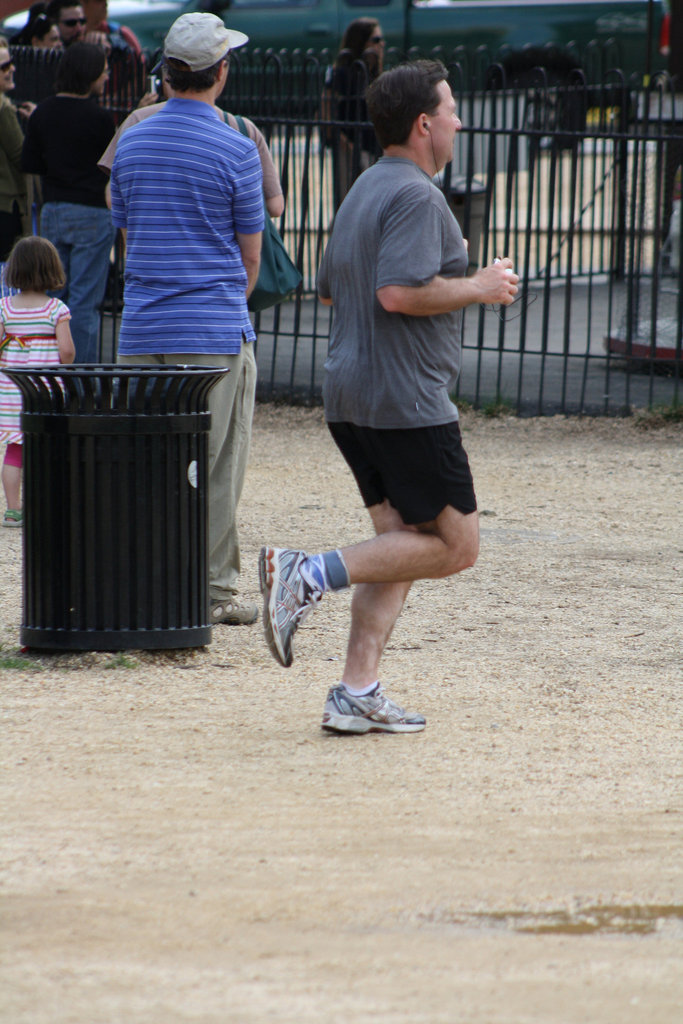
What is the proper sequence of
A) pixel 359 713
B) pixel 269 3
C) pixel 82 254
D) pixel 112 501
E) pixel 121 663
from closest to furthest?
pixel 359 713 < pixel 112 501 < pixel 121 663 < pixel 82 254 < pixel 269 3

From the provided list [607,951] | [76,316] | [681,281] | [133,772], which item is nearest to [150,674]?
[133,772]

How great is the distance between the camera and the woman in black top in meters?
8.23

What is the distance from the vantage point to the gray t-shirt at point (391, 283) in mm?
3732

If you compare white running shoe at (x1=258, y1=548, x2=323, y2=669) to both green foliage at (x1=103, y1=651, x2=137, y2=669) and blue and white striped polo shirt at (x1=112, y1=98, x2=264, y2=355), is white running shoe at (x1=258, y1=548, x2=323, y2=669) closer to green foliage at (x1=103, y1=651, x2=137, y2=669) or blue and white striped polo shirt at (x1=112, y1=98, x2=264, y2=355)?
green foliage at (x1=103, y1=651, x2=137, y2=669)

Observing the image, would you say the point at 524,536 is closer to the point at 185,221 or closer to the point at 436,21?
the point at 185,221

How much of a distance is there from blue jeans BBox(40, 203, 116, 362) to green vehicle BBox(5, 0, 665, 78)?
33.4 feet

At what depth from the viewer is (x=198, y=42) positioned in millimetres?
4617

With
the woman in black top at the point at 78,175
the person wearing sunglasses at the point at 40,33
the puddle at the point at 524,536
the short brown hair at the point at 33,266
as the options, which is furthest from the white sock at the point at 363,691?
the person wearing sunglasses at the point at 40,33

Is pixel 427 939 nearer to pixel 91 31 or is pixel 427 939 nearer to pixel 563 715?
pixel 563 715

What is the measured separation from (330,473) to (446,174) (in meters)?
2.73

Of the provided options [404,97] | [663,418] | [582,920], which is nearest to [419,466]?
[404,97]

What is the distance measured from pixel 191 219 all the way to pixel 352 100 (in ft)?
24.8

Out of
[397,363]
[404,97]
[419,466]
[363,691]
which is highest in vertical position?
[404,97]

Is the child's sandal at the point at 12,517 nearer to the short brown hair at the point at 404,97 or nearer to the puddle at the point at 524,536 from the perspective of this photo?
the puddle at the point at 524,536
